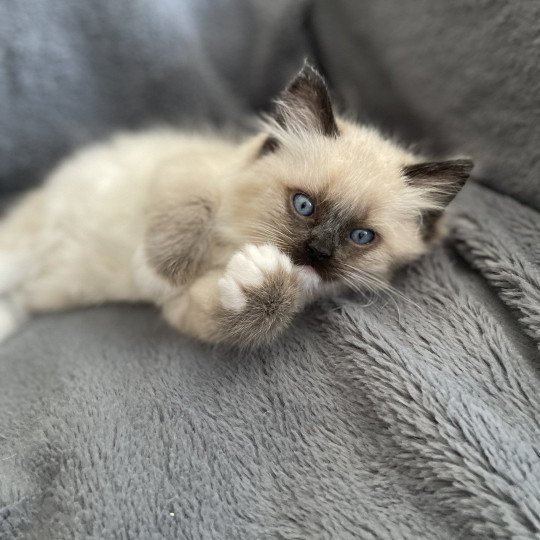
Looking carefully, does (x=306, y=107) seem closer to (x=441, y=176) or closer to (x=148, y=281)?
(x=441, y=176)

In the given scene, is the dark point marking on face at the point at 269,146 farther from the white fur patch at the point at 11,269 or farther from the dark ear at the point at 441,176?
the white fur patch at the point at 11,269

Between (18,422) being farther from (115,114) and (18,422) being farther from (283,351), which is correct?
(115,114)

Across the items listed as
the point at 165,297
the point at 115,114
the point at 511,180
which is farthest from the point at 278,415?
the point at 115,114

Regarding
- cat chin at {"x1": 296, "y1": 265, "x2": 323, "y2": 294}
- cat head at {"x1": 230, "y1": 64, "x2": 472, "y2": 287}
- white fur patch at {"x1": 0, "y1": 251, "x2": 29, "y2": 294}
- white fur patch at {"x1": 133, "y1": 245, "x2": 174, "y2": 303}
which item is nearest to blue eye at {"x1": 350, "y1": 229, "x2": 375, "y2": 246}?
cat head at {"x1": 230, "y1": 64, "x2": 472, "y2": 287}

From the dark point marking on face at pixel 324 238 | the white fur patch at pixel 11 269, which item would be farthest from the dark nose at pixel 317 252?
the white fur patch at pixel 11 269

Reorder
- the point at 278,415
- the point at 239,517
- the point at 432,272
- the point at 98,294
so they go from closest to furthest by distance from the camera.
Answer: the point at 239,517, the point at 278,415, the point at 432,272, the point at 98,294

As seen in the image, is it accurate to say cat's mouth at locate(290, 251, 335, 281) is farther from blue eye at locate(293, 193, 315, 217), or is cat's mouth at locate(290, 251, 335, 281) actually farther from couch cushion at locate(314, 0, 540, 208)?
couch cushion at locate(314, 0, 540, 208)
